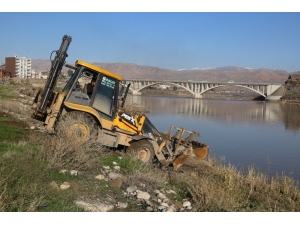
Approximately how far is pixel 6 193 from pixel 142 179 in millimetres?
2775

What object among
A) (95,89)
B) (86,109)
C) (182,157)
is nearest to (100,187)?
(86,109)

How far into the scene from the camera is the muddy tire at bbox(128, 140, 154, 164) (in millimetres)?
9188

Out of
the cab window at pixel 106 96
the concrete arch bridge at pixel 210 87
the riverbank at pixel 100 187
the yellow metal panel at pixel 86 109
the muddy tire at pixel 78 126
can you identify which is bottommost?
the riverbank at pixel 100 187

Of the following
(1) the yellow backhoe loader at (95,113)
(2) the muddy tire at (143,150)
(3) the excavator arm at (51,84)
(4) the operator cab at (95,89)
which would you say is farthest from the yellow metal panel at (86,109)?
(2) the muddy tire at (143,150)

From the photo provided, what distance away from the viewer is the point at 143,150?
365 inches

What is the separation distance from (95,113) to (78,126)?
18.5 inches

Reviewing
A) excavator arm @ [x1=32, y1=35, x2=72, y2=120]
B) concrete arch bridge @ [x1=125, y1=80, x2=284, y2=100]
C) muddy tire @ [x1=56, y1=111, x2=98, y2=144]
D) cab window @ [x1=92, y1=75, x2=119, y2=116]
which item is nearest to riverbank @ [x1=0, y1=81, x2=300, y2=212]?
muddy tire @ [x1=56, y1=111, x2=98, y2=144]

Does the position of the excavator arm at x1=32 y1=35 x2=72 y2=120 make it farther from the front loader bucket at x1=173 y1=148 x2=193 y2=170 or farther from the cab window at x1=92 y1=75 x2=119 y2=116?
the front loader bucket at x1=173 y1=148 x2=193 y2=170

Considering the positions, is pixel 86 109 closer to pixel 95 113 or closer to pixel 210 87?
pixel 95 113

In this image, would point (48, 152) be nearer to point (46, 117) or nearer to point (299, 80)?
point (46, 117)

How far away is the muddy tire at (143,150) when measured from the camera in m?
9.19

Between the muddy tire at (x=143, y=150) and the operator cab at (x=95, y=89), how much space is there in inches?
33.8

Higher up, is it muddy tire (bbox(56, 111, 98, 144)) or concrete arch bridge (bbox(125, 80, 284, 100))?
concrete arch bridge (bbox(125, 80, 284, 100))

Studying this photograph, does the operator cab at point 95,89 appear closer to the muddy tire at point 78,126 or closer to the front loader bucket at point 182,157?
the muddy tire at point 78,126
